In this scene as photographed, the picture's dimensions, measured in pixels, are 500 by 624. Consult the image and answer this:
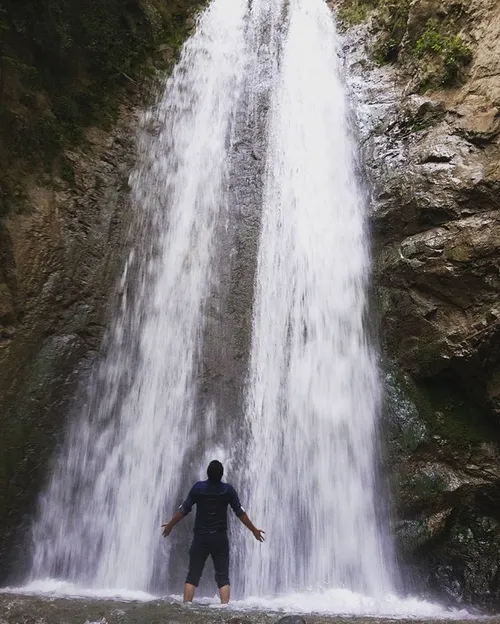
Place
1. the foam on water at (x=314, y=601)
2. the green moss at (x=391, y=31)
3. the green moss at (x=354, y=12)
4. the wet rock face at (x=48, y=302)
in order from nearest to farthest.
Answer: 1. the foam on water at (x=314, y=601)
2. the wet rock face at (x=48, y=302)
3. the green moss at (x=391, y=31)
4. the green moss at (x=354, y=12)

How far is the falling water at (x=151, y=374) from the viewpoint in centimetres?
602

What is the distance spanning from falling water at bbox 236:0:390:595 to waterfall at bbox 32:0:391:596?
0.06 ft

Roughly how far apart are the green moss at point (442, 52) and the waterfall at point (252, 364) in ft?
5.32

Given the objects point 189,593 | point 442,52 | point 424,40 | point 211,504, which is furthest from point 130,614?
point 424,40

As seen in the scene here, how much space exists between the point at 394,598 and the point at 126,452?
3.57 meters

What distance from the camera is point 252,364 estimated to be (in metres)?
7.27

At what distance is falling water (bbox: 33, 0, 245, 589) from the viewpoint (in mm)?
6016

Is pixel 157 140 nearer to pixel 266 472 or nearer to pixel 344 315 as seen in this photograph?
pixel 344 315

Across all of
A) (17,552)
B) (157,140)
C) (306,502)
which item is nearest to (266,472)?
(306,502)

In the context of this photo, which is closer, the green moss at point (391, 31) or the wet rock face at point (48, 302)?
the wet rock face at point (48, 302)

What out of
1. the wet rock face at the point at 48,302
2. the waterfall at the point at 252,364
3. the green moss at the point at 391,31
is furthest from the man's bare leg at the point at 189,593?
the green moss at the point at 391,31

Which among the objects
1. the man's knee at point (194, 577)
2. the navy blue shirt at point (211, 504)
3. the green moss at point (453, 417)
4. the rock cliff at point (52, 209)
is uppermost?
the rock cliff at point (52, 209)

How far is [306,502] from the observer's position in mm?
6148

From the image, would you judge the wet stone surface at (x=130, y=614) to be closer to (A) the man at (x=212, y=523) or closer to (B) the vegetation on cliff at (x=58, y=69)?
(A) the man at (x=212, y=523)
